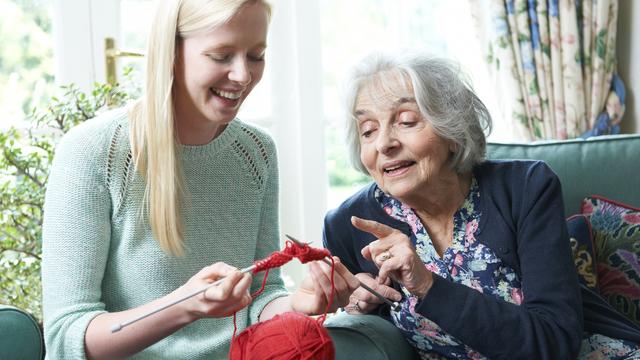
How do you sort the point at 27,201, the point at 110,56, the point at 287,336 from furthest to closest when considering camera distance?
the point at 110,56, the point at 27,201, the point at 287,336

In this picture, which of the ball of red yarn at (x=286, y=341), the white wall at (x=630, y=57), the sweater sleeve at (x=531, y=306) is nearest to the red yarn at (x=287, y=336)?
the ball of red yarn at (x=286, y=341)

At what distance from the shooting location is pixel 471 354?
1673 millimetres

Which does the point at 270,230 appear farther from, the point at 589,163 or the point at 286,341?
the point at 589,163

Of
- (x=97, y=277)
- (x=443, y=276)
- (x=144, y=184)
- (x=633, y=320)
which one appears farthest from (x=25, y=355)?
(x=633, y=320)

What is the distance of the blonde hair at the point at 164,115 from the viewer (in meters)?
1.47

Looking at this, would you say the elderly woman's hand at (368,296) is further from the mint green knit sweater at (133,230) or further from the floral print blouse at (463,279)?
the mint green knit sweater at (133,230)

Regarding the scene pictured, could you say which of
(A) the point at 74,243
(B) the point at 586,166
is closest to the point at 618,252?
(B) the point at 586,166

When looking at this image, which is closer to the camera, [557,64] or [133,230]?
[133,230]

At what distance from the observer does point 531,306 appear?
1.60 metres

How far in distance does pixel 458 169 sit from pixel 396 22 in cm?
165

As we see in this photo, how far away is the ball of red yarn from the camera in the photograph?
1414 millimetres

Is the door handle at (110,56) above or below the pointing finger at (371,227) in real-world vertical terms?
above

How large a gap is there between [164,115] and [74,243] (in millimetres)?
281

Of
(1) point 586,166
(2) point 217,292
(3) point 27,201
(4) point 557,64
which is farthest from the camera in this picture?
(4) point 557,64
